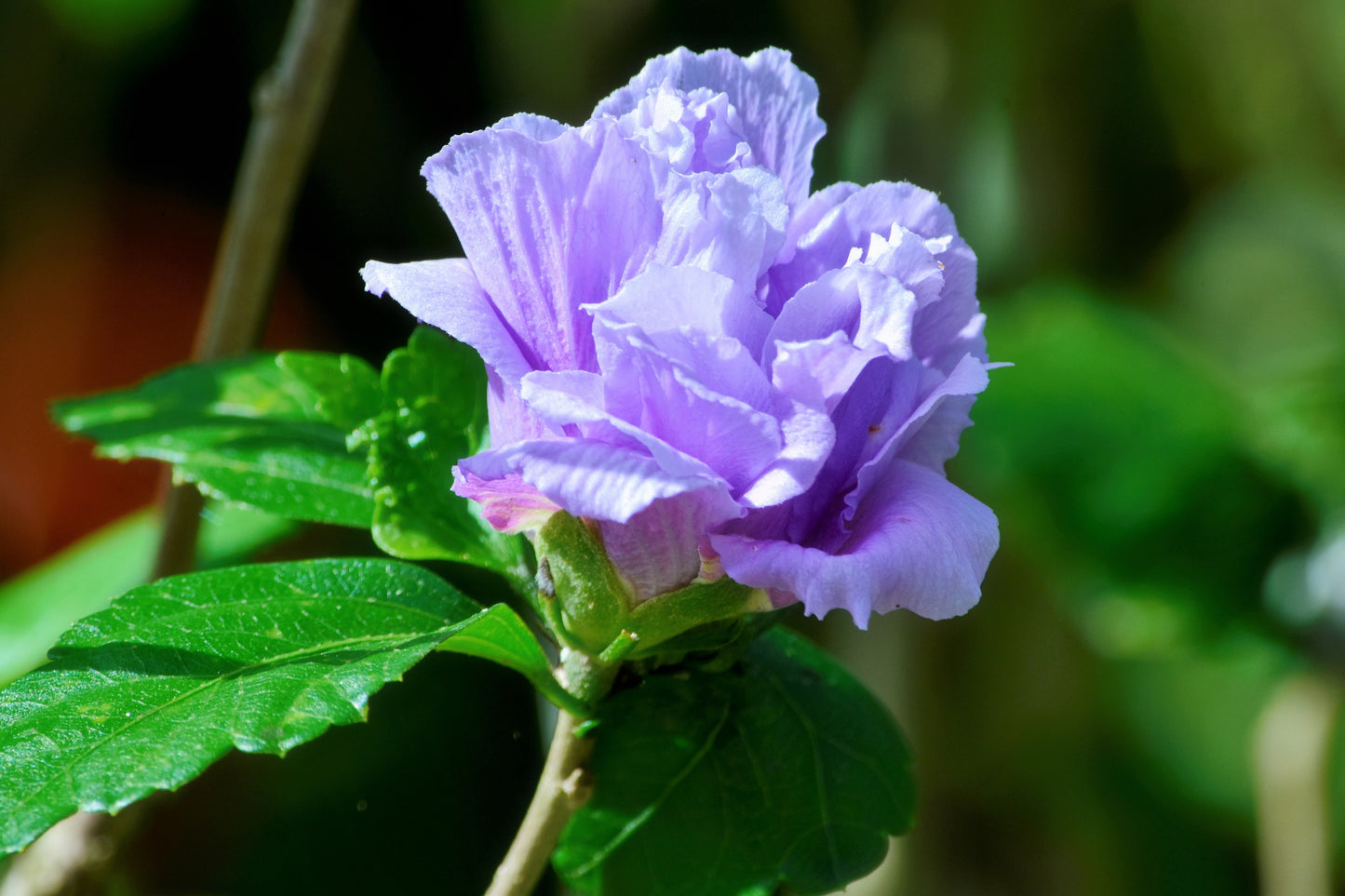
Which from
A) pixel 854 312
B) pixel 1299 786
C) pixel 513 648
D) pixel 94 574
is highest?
pixel 854 312

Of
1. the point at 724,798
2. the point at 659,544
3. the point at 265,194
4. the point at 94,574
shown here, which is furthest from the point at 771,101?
the point at 94,574

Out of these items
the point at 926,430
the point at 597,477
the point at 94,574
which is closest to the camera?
the point at 597,477

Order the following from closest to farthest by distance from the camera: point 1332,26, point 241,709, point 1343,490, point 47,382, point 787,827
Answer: point 241,709 → point 787,827 → point 1343,490 → point 47,382 → point 1332,26

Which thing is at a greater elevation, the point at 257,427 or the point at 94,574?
the point at 257,427

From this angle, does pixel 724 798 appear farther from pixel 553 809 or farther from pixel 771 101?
pixel 771 101

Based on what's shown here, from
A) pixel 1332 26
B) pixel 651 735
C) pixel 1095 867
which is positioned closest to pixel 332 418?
pixel 651 735

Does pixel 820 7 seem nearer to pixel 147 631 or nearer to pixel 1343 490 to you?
pixel 1343 490
